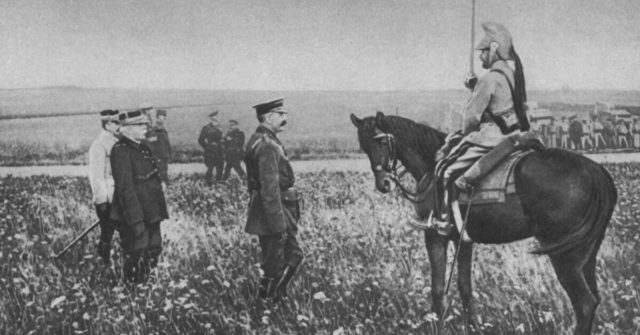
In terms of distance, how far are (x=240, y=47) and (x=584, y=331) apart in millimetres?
4285

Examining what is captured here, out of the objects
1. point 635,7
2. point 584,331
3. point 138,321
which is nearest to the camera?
point 584,331

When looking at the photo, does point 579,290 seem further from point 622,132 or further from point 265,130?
point 265,130

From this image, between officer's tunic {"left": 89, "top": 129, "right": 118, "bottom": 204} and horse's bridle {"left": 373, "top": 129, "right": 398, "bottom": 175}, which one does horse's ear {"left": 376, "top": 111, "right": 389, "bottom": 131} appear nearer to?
horse's bridle {"left": 373, "top": 129, "right": 398, "bottom": 175}

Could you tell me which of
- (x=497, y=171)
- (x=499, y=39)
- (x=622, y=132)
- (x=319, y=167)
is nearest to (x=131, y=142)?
(x=319, y=167)

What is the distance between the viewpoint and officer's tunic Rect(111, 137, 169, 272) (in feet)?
19.5

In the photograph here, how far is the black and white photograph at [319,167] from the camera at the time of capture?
536 cm

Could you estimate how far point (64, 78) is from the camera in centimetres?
707

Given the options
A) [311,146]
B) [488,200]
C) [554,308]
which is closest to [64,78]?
[311,146]

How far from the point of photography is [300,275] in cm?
602

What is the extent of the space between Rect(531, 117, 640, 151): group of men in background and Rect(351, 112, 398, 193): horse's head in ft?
5.76

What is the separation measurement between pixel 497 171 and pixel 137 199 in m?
3.18

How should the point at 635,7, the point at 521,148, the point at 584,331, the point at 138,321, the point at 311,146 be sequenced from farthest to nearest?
the point at 311,146 < the point at 635,7 < the point at 138,321 < the point at 521,148 < the point at 584,331

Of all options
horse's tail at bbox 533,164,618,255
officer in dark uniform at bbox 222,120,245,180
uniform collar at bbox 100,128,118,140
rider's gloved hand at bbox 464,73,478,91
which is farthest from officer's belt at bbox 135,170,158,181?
horse's tail at bbox 533,164,618,255

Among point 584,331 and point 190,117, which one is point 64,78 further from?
point 584,331
